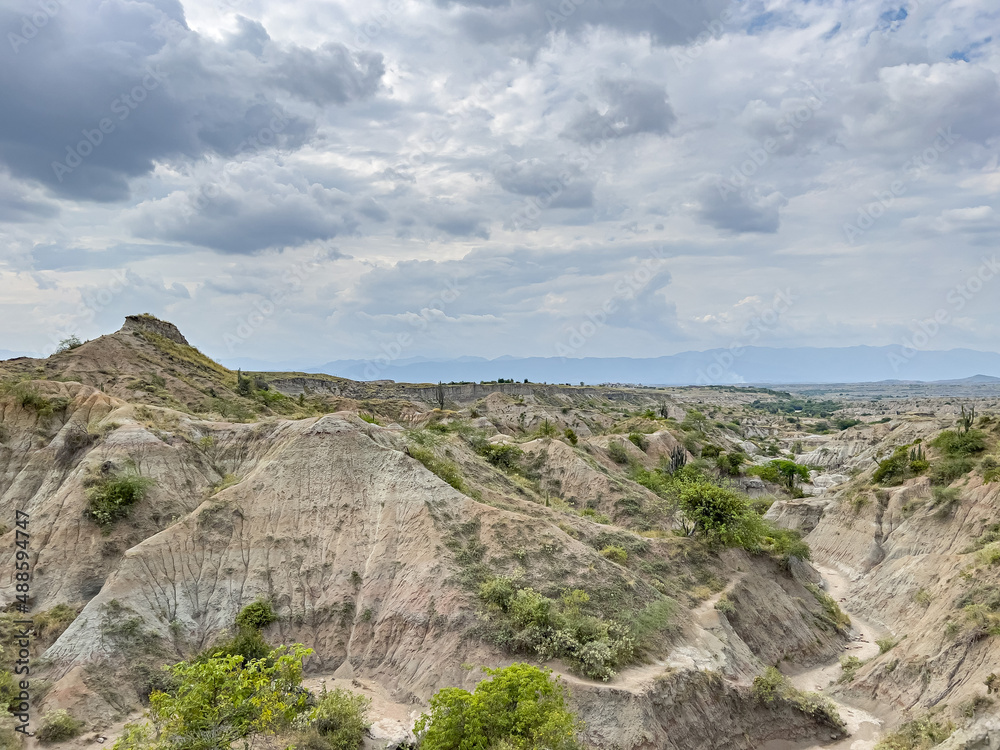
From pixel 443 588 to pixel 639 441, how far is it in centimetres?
4713

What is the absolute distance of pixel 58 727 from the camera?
18.0 m

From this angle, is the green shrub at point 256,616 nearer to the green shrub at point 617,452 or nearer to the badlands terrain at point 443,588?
the badlands terrain at point 443,588

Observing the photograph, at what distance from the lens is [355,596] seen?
2486 centimetres

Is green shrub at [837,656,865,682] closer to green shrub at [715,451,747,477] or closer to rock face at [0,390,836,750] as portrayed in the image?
rock face at [0,390,836,750]

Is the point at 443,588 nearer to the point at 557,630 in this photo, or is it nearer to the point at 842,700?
the point at 557,630

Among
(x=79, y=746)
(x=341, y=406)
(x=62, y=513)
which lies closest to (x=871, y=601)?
(x=79, y=746)

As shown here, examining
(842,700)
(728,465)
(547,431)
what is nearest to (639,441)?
(547,431)

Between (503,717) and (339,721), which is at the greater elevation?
(503,717)

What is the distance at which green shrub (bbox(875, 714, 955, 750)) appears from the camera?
1944cm

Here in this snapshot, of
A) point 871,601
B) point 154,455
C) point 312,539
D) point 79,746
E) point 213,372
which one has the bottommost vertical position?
point 871,601

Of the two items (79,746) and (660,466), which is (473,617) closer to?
(79,746)

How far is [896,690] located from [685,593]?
8.49 meters

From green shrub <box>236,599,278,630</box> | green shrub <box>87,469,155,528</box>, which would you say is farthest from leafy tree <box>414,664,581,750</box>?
green shrub <box>87,469,155,528</box>

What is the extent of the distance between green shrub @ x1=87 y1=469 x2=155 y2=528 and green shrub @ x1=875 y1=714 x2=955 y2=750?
31.9 metres
